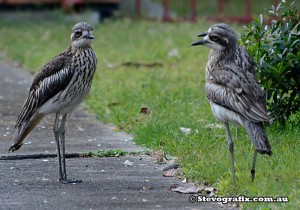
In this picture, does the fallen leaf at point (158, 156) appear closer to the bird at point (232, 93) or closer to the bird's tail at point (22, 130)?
the bird at point (232, 93)

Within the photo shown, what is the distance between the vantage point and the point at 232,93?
740 cm

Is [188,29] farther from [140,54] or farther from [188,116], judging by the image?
[188,116]

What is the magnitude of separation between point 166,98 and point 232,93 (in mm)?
4007

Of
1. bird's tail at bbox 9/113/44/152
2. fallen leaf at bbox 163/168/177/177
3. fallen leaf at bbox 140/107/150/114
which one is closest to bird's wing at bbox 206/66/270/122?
fallen leaf at bbox 163/168/177/177

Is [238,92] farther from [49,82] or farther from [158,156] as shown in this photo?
[49,82]

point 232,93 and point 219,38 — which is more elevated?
point 219,38

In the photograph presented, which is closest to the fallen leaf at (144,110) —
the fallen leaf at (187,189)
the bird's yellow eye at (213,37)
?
the bird's yellow eye at (213,37)

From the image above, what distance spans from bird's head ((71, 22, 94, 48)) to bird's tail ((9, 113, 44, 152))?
31.7 inches

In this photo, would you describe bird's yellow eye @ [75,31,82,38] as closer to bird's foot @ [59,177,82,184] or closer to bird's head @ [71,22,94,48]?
bird's head @ [71,22,94,48]

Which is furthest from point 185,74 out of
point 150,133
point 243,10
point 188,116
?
point 243,10

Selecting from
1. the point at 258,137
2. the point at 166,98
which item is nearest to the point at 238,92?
the point at 258,137

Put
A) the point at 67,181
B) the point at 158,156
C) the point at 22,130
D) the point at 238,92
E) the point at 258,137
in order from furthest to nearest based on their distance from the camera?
1. the point at 158,156
2. the point at 22,130
3. the point at 67,181
4. the point at 238,92
5. the point at 258,137

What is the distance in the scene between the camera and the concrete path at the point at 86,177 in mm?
7050

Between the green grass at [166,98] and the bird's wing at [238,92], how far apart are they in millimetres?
544
